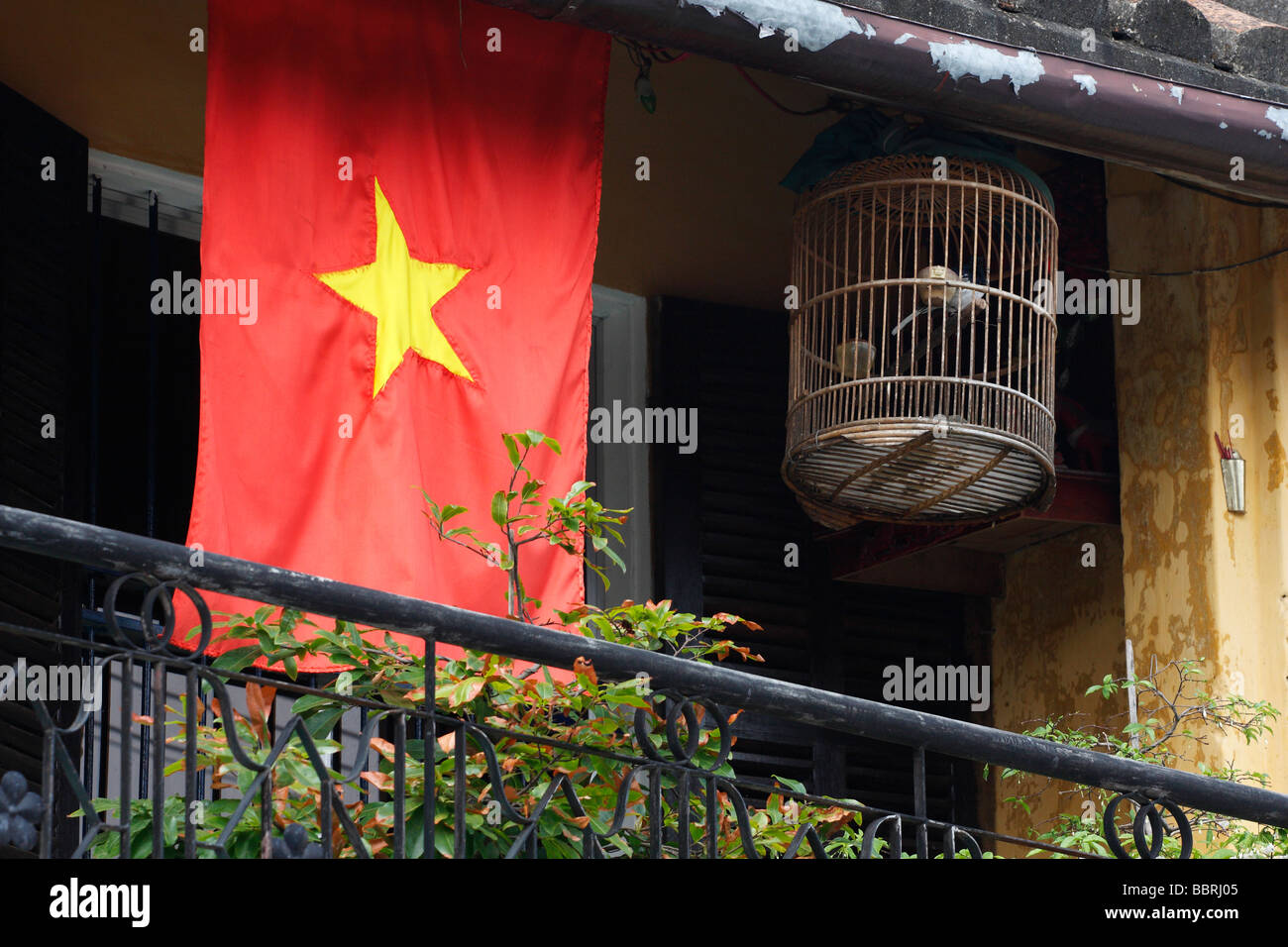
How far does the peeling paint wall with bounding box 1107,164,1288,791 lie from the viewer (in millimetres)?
6477

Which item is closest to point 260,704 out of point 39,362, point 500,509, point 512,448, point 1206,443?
point 500,509

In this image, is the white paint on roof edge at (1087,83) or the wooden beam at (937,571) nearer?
the white paint on roof edge at (1087,83)

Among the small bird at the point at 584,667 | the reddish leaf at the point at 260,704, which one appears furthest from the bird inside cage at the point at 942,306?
the reddish leaf at the point at 260,704

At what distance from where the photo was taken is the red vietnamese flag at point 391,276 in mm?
5047

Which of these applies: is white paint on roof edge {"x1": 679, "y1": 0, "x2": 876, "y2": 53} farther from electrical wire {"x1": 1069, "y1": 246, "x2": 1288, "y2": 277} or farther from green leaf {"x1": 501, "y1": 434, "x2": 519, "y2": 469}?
electrical wire {"x1": 1069, "y1": 246, "x2": 1288, "y2": 277}

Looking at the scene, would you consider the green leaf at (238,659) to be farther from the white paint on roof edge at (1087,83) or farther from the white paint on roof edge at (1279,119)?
the white paint on roof edge at (1279,119)

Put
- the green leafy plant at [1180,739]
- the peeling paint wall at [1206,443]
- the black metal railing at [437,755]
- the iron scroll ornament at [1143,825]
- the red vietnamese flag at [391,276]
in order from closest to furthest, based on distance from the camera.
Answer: the black metal railing at [437,755] < the iron scroll ornament at [1143,825] < the red vietnamese flag at [391,276] < the green leafy plant at [1180,739] < the peeling paint wall at [1206,443]

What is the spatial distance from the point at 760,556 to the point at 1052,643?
1178 mm

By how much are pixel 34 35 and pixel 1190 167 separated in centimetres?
362

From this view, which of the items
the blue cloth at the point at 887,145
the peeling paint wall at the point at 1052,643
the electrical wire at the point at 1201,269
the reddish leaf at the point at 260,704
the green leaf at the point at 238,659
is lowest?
the reddish leaf at the point at 260,704

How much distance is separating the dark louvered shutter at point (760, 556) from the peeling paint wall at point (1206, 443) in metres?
1.13

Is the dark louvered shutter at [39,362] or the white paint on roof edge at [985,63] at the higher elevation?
the white paint on roof edge at [985,63]

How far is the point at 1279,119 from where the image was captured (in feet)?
20.4
